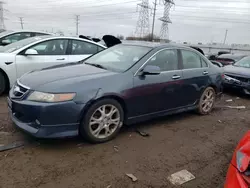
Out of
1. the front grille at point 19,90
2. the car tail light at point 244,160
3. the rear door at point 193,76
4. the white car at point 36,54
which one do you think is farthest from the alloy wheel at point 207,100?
the front grille at point 19,90

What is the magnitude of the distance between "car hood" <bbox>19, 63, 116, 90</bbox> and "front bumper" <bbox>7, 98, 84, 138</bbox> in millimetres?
300

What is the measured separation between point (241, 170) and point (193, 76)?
2856mm

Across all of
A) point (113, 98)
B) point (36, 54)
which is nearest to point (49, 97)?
point (113, 98)

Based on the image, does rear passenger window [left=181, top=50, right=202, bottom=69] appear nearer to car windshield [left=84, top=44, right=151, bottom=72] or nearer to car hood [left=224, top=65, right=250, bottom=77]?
car windshield [left=84, top=44, right=151, bottom=72]

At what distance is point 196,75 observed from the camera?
4.72 m

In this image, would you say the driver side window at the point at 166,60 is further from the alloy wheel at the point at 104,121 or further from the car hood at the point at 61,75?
the alloy wheel at the point at 104,121

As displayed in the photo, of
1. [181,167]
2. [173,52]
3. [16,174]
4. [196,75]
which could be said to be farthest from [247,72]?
[16,174]

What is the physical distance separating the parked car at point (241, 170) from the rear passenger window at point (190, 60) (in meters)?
2.57

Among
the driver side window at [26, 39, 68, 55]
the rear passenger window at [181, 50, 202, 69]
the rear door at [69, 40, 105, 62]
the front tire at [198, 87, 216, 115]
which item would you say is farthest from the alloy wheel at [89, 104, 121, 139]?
the driver side window at [26, 39, 68, 55]

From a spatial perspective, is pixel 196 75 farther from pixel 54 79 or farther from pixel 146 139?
pixel 54 79

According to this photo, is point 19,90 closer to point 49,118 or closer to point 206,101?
point 49,118

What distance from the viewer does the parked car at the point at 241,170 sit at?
1.91 metres

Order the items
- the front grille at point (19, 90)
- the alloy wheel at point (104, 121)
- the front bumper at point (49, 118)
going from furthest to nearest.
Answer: the alloy wheel at point (104, 121) < the front grille at point (19, 90) < the front bumper at point (49, 118)

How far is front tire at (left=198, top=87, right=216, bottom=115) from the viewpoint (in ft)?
16.5
